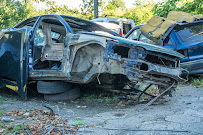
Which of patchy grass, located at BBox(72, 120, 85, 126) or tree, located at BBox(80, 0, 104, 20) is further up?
tree, located at BBox(80, 0, 104, 20)

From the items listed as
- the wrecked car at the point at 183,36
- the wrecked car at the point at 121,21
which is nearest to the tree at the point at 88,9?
the wrecked car at the point at 121,21

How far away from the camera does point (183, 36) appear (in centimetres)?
644

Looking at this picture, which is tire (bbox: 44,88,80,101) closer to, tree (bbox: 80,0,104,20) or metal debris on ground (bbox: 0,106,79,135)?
metal debris on ground (bbox: 0,106,79,135)

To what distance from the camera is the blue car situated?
6.14 metres

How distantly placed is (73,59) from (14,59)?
66.4 inches

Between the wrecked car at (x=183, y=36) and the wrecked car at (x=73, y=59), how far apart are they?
61.3 inches

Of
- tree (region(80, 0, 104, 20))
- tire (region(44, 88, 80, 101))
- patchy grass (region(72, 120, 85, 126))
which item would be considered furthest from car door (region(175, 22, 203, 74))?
tree (region(80, 0, 104, 20))

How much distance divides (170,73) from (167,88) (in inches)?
15.7

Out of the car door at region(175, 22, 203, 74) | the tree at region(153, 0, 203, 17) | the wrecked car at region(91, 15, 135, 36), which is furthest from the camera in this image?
the wrecked car at region(91, 15, 135, 36)

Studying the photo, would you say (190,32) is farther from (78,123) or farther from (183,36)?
(78,123)

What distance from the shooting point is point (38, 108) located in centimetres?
475

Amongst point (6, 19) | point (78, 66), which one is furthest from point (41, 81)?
point (6, 19)

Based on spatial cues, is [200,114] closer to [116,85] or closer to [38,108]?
[116,85]

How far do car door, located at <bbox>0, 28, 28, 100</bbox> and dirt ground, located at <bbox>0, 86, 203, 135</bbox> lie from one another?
0.40m
